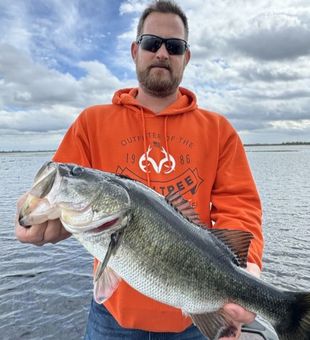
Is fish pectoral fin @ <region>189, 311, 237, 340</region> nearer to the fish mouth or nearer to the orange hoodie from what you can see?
the orange hoodie

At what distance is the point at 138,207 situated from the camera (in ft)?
9.17

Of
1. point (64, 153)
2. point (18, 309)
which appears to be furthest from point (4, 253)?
point (64, 153)

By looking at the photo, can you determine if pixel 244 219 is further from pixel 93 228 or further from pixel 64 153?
pixel 64 153

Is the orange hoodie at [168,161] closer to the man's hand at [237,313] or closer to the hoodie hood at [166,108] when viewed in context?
the hoodie hood at [166,108]

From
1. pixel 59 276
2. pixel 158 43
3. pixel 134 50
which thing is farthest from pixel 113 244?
pixel 59 276

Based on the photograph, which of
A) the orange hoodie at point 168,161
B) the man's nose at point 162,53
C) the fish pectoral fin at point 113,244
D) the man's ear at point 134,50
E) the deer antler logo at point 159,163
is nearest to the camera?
the fish pectoral fin at point 113,244

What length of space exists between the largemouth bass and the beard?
4.25ft

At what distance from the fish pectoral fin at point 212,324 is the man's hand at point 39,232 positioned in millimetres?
1226

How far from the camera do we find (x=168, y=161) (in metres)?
3.70

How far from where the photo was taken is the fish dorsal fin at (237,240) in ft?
10.2

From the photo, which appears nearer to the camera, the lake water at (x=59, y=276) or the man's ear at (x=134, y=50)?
the man's ear at (x=134, y=50)

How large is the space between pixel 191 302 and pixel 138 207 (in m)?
0.83

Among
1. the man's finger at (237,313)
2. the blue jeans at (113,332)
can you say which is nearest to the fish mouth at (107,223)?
the man's finger at (237,313)

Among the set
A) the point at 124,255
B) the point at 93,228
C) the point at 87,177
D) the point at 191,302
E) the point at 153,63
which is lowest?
the point at 191,302
